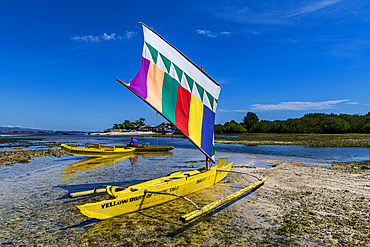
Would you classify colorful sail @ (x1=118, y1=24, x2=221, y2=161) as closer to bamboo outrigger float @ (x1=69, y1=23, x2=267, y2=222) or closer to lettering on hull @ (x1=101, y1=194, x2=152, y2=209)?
bamboo outrigger float @ (x1=69, y1=23, x2=267, y2=222)

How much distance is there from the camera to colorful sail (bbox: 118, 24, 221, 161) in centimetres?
843

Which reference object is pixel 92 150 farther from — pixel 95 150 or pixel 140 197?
pixel 140 197

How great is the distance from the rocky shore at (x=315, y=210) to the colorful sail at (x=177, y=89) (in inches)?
164

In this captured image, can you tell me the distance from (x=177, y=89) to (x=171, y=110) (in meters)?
1.20

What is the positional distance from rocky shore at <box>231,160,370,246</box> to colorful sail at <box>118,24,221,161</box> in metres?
4.15

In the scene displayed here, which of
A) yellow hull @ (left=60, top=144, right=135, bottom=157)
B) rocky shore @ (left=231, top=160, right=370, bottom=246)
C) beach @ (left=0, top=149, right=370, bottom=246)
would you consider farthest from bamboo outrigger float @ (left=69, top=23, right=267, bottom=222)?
yellow hull @ (left=60, top=144, right=135, bottom=157)

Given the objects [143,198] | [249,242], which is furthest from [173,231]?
[249,242]

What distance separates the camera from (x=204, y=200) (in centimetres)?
934

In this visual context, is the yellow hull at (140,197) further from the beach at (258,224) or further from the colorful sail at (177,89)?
the colorful sail at (177,89)

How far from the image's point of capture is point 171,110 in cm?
923

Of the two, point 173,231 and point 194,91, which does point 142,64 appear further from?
point 173,231

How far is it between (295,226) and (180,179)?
493 centimetres

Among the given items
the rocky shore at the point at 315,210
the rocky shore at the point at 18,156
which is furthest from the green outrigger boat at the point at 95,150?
the rocky shore at the point at 315,210

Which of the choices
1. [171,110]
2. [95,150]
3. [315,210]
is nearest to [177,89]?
[171,110]
